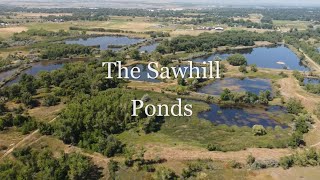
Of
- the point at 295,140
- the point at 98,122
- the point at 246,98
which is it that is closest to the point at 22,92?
the point at 98,122

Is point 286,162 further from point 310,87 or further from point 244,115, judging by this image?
point 310,87

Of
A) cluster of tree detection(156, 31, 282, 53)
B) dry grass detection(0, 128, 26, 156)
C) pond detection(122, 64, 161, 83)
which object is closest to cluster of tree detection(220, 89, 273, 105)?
pond detection(122, 64, 161, 83)

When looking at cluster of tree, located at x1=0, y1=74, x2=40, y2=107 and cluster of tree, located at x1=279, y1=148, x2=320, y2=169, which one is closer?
cluster of tree, located at x1=279, y1=148, x2=320, y2=169

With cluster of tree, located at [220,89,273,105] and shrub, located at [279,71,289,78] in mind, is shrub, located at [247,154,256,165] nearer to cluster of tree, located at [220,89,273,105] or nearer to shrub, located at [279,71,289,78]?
cluster of tree, located at [220,89,273,105]

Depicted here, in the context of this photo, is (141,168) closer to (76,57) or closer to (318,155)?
(318,155)

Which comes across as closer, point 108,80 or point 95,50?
point 108,80

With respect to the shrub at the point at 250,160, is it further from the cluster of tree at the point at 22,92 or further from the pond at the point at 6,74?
the pond at the point at 6,74

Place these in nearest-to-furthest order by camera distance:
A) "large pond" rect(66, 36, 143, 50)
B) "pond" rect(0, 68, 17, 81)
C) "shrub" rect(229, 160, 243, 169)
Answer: "shrub" rect(229, 160, 243, 169)
"pond" rect(0, 68, 17, 81)
"large pond" rect(66, 36, 143, 50)

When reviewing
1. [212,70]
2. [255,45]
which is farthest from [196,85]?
[255,45]
